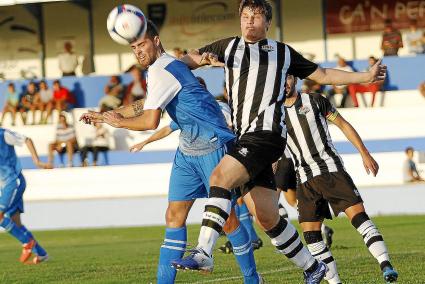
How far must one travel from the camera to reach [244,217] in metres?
13.8

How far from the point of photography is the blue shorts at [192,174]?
8.46 meters

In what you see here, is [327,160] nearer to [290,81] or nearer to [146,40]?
[290,81]

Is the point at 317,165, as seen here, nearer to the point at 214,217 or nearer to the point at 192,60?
the point at 192,60

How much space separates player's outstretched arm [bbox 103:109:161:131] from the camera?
802cm

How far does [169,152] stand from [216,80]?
2808 millimetres

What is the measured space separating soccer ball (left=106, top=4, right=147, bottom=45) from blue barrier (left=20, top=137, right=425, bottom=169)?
20612 mm

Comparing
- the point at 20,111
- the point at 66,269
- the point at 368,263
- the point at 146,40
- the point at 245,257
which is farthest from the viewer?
the point at 20,111

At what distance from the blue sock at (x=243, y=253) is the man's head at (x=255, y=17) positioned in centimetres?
166

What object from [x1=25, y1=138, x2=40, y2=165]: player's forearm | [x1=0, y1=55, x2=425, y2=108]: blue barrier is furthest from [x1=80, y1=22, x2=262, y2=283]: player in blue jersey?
[x1=0, y1=55, x2=425, y2=108]: blue barrier

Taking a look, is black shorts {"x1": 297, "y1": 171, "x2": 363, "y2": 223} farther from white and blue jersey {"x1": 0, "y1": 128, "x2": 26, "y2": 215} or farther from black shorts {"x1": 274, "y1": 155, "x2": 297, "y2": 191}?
white and blue jersey {"x1": 0, "y1": 128, "x2": 26, "y2": 215}

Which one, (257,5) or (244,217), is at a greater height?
(257,5)

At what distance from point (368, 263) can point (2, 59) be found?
26838 mm

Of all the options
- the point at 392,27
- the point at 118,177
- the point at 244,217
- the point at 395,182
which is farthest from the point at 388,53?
the point at 244,217

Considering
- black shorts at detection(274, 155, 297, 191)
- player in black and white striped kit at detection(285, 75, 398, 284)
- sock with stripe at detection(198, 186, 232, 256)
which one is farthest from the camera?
black shorts at detection(274, 155, 297, 191)
